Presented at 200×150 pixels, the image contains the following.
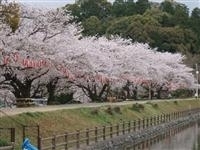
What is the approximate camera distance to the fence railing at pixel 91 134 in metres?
23.1

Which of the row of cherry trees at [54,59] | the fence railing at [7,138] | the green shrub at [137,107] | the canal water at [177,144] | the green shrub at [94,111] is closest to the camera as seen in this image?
the fence railing at [7,138]

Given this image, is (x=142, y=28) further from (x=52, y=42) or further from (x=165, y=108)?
(x=52, y=42)

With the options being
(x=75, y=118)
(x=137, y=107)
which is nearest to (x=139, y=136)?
(x=75, y=118)

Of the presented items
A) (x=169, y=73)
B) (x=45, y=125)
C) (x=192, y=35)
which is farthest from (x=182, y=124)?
(x=192, y=35)

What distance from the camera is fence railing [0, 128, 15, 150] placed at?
727 inches

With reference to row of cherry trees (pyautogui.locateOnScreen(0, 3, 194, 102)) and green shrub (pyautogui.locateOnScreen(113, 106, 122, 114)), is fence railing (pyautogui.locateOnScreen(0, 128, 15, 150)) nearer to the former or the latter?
row of cherry trees (pyautogui.locateOnScreen(0, 3, 194, 102))

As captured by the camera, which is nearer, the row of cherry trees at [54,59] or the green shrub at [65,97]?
the row of cherry trees at [54,59]

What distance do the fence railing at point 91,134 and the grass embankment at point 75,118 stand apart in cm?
109

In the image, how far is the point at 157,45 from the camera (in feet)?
350

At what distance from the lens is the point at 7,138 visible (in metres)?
22.2

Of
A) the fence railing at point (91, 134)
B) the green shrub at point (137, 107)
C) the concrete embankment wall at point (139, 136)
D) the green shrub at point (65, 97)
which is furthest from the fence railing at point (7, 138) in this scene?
the green shrub at point (65, 97)

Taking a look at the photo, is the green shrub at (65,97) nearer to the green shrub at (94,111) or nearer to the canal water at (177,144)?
the canal water at (177,144)

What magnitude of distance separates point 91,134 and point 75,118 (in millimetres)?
2887

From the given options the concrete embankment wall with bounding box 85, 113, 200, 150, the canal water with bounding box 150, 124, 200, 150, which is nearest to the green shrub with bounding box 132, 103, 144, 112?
the concrete embankment wall with bounding box 85, 113, 200, 150
